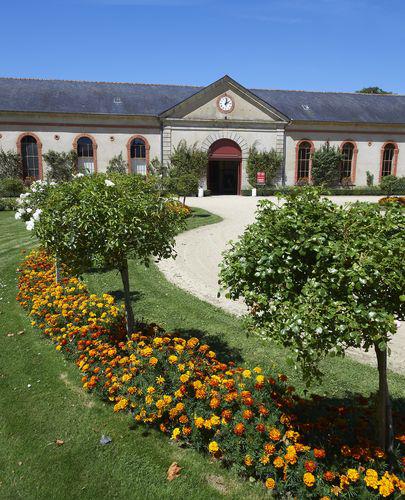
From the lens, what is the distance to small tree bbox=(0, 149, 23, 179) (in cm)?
2889

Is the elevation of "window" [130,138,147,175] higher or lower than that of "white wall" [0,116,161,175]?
lower

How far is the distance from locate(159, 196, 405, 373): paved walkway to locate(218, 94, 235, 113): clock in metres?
12.2

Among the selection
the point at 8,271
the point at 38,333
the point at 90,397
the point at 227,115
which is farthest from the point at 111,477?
the point at 227,115

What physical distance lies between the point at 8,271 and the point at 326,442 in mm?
9697

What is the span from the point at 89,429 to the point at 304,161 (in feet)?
103

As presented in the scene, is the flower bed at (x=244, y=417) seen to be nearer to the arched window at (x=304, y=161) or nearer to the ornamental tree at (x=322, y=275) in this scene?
the ornamental tree at (x=322, y=275)

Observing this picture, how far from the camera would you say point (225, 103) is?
31109 mm

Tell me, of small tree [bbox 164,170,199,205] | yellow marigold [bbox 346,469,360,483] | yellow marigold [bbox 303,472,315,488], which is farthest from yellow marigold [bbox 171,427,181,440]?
small tree [bbox 164,170,199,205]

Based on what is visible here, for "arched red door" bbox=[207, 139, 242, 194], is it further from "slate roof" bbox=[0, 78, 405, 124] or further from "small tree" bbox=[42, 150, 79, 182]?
"small tree" bbox=[42, 150, 79, 182]

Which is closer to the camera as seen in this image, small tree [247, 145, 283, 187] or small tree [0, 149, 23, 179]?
small tree [0, 149, 23, 179]

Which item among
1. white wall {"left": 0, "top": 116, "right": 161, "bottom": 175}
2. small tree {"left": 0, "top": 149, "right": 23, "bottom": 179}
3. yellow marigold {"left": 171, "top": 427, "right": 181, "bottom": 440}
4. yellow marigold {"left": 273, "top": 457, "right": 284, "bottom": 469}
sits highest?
white wall {"left": 0, "top": 116, "right": 161, "bottom": 175}

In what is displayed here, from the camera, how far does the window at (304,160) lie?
33469 mm

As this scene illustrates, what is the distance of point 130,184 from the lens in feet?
19.9

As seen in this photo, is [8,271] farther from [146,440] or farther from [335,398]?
[335,398]
